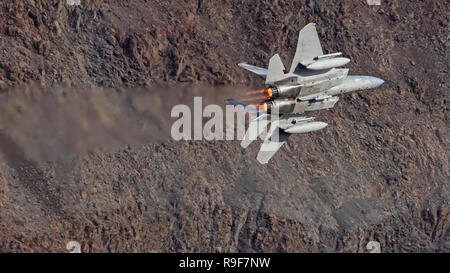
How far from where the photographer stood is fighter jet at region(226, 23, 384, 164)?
78.9 meters

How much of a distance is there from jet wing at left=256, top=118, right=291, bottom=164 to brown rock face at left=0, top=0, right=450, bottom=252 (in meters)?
15.3

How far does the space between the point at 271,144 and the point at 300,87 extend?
17.7 feet

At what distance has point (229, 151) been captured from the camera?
101 m

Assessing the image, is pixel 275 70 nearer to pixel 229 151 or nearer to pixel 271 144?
pixel 271 144

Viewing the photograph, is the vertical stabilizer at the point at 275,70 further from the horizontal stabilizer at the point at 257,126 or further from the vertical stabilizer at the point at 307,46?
the horizontal stabilizer at the point at 257,126

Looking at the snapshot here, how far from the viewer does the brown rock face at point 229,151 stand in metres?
94.6

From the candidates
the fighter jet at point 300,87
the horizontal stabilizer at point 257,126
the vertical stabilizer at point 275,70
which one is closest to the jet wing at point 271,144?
the fighter jet at point 300,87

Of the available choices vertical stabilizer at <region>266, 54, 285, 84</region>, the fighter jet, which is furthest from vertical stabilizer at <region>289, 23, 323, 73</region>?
vertical stabilizer at <region>266, 54, 285, 84</region>

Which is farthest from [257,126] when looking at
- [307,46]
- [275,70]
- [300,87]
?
[307,46]

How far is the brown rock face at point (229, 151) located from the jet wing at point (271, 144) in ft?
50.1

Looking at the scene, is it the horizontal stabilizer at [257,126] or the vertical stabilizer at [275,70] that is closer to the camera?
the vertical stabilizer at [275,70]

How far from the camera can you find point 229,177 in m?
100

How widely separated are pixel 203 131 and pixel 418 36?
23.7 metres

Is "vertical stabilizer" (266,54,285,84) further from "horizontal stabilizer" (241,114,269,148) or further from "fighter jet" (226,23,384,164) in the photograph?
"horizontal stabilizer" (241,114,269,148)
